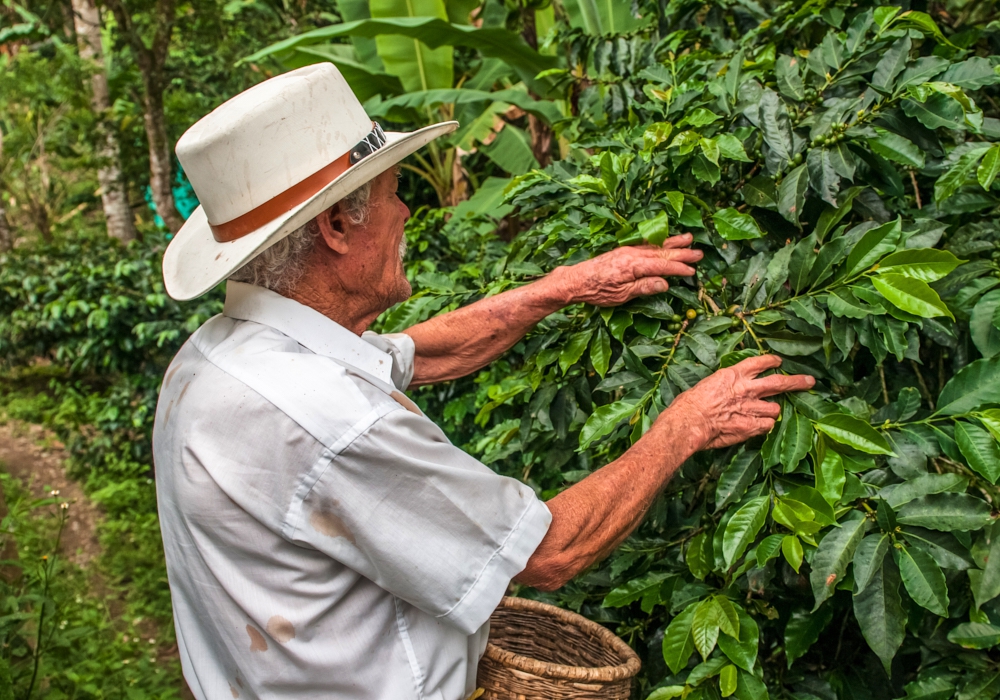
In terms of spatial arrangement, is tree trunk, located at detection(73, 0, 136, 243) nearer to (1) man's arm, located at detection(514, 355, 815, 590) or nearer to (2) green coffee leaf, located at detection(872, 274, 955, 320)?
(1) man's arm, located at detection(514, 355, 815, 590)

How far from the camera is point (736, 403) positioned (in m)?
1.46

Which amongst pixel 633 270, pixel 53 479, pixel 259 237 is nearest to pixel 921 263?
pixel 633 270

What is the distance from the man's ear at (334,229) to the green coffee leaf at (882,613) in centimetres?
108

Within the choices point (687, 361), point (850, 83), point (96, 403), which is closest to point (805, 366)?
point (687, 361)

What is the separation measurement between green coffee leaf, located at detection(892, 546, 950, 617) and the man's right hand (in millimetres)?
309

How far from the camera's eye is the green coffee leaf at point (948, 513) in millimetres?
1296

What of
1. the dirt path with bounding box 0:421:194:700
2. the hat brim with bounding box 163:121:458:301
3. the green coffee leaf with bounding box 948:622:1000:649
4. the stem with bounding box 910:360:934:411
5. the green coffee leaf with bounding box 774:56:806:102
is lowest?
the dirt path with bounding box 0:421:194:700

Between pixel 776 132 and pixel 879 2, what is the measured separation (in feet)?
1.65

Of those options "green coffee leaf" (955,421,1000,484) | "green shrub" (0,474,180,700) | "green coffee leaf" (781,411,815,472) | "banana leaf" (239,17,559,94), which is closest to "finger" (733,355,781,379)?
"green coffee leaf" (781,411,815,472)

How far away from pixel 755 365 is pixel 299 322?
845 mm

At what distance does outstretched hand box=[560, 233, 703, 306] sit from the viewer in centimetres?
165

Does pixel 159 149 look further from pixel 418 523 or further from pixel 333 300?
pixel 418 523

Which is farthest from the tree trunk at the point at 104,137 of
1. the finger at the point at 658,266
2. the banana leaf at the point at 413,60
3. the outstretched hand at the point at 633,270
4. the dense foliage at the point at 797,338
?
the finger at the point at 658,266

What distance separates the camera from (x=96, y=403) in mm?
6461
